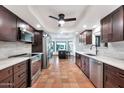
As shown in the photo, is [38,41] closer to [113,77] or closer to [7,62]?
[7,62]

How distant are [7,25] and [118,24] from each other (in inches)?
103

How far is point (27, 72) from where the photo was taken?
143 inches

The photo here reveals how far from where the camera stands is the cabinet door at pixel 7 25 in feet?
8.98

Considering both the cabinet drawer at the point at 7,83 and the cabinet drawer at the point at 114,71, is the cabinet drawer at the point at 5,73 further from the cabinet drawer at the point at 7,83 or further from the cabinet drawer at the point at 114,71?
the cabinet drawer at the point at 114,71

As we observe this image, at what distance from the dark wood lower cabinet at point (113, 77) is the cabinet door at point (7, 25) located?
2453 mm

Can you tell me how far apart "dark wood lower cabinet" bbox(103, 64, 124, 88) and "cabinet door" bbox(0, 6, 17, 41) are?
2453 millimetres

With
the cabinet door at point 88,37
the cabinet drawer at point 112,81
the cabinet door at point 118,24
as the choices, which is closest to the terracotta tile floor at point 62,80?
the cabinet drawer at point 112,81

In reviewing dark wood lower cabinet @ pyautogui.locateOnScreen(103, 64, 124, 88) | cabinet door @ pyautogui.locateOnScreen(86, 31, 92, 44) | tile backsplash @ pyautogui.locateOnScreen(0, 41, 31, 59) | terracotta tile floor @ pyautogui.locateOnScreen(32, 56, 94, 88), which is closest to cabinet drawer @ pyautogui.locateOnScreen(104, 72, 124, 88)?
dark wood lower cabinet @ pyautogui.locateOnScreen(103, 64, 124, 88)

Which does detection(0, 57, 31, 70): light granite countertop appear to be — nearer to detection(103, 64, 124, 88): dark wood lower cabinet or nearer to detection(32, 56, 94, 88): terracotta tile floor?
detection(32, 56, 94, 88): terracotta tile floor

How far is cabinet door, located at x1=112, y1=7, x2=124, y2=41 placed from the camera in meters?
2.57
